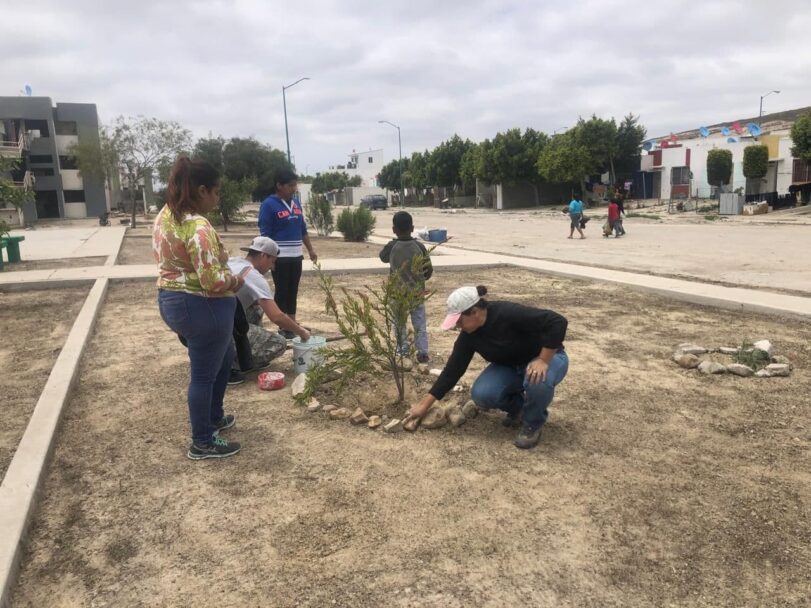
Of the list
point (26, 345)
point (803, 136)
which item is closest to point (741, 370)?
point (26, 345)

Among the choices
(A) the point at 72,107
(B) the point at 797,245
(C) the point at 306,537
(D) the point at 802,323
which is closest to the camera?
(C) the point at 306,537

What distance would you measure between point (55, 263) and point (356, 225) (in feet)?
28.8

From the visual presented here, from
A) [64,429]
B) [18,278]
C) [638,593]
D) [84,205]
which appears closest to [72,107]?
[84,205]

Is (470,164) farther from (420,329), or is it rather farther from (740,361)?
(420,329)

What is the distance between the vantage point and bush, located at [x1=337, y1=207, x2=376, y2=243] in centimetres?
1983

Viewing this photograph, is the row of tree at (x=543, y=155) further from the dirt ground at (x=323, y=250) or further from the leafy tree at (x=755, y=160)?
the dirt ground at (x=323, y=250)

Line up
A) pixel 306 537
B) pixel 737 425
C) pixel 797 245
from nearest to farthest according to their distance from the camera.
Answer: pixel 306 537 → pixel 737 425 → pixel 797 245

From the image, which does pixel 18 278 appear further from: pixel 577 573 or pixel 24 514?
pixel 577 573

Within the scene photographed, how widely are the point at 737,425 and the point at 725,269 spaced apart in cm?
855

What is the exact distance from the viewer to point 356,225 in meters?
19.8

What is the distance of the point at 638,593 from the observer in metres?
2.35

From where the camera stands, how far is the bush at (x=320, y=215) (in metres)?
22.1

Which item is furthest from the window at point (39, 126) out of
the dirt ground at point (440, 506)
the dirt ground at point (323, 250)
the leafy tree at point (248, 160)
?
the dirt ground at point (440, 506)

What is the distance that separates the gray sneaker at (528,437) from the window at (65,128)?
2081 inches
